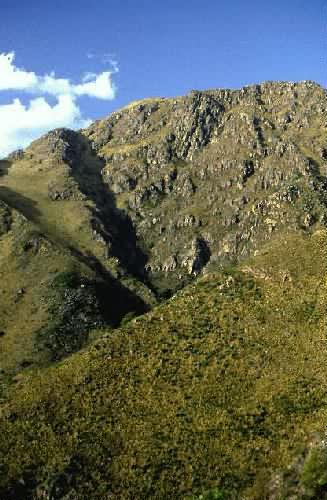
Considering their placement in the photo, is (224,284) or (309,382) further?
(224,284)

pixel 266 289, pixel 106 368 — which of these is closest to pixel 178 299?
pixel 266 289

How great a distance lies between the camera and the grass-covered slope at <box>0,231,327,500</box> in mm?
75688

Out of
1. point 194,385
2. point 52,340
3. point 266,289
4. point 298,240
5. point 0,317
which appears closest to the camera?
point 194,385

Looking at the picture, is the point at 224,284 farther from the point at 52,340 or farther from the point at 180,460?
the point at 52,340

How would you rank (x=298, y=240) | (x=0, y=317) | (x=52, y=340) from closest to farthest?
(x=298, y=240)
(x=52, y=340)
(x=0, y=317)

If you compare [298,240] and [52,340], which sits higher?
[298,240]

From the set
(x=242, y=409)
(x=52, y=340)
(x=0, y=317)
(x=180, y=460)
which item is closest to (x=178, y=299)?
(x=242, y=409)

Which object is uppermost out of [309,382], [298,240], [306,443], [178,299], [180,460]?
[298,240]

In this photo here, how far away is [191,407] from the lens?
8725 cm

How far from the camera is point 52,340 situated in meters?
180

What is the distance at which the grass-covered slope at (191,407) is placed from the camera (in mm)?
75688

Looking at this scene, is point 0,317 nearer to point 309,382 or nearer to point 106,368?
point 106,368

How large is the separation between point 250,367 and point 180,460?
839 inches

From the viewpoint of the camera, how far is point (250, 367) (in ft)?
307
